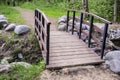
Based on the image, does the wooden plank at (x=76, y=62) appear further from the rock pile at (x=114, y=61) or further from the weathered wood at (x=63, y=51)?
the rock pile at (x=114, y=61)

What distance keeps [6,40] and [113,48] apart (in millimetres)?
4020

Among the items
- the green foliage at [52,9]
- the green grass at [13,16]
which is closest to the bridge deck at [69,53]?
the green grass at [13,16]

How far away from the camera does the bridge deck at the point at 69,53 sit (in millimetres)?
5246

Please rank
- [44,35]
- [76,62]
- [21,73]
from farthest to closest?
[44,35] < [76,62] < [21,73]

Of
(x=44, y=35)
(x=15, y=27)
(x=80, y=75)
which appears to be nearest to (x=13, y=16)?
(x=15, y=27)

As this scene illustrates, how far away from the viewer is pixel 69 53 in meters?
5.80

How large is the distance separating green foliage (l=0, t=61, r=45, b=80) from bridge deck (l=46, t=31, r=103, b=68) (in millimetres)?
391

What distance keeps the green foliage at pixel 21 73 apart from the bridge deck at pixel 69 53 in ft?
1.28

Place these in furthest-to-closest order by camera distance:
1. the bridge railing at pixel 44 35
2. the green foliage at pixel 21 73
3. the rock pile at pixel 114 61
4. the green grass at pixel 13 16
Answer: the green grass at pixel 13 16, the rock pile at pixel 114 61, the bridge railing at pixel 44 35, the green foliage at pixel 21 73

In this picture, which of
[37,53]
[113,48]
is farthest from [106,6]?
[37,53]

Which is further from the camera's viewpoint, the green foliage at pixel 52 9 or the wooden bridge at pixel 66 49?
the green foliage at pixel 52 9

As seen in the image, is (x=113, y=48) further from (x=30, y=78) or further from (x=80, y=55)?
(x=30, y=78)

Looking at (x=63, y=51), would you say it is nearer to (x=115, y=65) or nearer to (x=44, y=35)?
(x=44, y=35)

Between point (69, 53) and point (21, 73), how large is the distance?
169 centimetres
